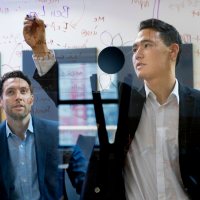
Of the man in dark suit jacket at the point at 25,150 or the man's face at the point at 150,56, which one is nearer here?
the man's face at the point at 150,56

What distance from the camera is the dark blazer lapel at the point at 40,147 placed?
1806mm

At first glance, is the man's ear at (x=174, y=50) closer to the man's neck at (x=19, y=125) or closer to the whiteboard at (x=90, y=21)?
Result: the whiteboard at (x=90, y=21)

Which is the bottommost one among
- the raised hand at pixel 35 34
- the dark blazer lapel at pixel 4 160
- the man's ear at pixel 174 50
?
the dark blazer lapel at pixel 4 160

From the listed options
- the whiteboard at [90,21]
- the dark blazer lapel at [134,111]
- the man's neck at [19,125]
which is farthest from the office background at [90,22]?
the dark blazer lapel at [134,111]

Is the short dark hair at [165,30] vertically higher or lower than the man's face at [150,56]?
higher

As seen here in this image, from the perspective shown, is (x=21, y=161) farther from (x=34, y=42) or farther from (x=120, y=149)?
(x=34, y=42)

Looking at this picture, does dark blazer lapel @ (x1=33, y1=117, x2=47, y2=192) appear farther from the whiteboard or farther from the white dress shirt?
the white dress shirt

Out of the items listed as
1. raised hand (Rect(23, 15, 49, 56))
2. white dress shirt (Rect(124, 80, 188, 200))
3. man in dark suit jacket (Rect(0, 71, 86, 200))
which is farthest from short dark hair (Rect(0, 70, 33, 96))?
white dress shirt (Rect(124, 80, 188, 200))

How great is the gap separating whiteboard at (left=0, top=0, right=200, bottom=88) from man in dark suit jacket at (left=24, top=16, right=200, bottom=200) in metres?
0.07

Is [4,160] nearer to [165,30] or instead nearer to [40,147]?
[40,147]

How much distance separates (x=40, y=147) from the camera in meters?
1.82

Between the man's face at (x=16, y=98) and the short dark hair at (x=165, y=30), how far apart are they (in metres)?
0.77

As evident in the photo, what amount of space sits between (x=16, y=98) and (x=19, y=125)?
0.17 m

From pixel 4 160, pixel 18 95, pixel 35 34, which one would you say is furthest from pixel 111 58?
pixel 4 160
